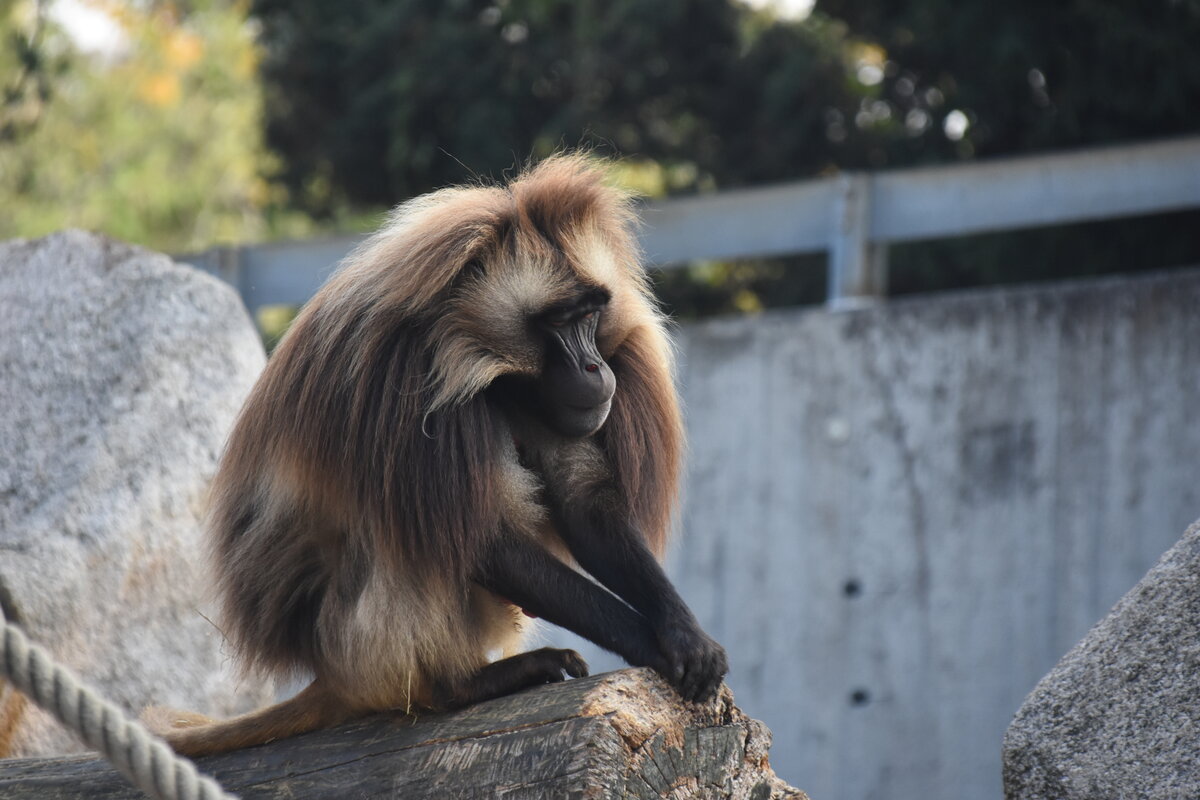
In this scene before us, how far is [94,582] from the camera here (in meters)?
4.53

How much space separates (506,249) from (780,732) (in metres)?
3.75

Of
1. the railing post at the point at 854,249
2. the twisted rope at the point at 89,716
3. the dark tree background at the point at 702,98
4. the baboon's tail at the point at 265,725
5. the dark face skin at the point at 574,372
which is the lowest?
the baboon's tail at the point at 265,725

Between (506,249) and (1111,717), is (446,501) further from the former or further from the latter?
(1111,717)

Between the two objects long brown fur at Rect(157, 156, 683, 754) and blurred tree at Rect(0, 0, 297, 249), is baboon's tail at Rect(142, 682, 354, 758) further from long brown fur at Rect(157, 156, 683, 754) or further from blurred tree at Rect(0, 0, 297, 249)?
blurred tree at Rect(0, 0, 297, 249)

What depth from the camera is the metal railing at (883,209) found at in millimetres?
6371

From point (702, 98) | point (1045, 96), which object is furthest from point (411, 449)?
point (702, 98)

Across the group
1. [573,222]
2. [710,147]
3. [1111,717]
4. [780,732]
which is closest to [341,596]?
[573,222]

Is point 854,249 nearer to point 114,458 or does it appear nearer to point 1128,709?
point 114,458

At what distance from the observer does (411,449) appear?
11.1 feet

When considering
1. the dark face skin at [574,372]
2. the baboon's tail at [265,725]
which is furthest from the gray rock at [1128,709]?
the baboon's tail at [265,725]

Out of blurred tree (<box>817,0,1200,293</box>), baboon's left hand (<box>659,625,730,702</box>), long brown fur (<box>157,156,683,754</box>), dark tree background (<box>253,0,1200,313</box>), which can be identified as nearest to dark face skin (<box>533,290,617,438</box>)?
long brown fur (<box>157,156,683,754</box>)

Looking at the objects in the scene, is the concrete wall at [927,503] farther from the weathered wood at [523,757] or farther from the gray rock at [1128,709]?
the weathered wood at [523,757]

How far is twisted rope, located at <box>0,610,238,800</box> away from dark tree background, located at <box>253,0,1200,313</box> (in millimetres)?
6920

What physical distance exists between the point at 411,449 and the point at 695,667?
0.84 metres
